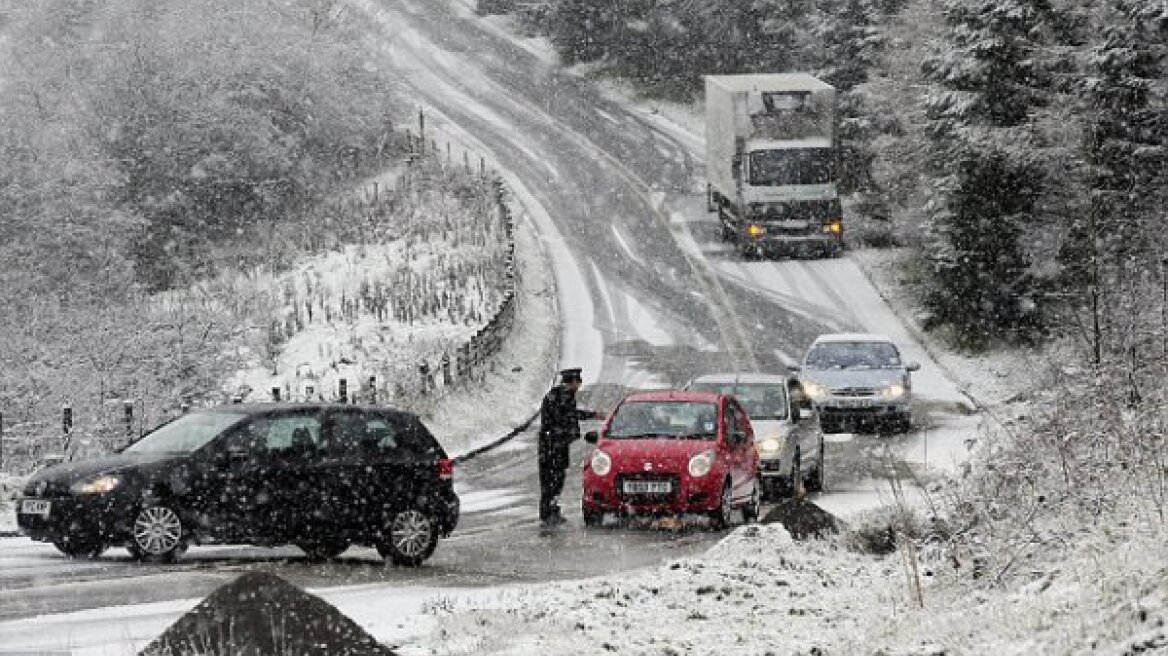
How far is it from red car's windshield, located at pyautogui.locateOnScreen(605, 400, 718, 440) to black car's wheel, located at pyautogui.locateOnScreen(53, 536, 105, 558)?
671 cm

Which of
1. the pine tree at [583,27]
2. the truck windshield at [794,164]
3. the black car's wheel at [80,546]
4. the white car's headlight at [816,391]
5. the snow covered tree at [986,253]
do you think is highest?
the pine tree at [583,27]

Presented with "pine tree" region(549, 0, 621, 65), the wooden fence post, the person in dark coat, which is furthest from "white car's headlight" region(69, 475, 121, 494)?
"pine tree" region(549, 0, 621, 65)

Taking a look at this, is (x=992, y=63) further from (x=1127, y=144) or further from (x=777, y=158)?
(x=777, y=158)

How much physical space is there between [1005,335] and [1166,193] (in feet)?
17.7

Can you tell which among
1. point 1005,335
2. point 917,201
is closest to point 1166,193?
point 1005,335

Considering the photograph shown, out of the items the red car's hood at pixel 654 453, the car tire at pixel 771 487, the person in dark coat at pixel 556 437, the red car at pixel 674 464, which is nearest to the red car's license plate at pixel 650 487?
the red car at pixel 674 464

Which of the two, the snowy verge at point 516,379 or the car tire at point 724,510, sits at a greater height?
the snowy verge at point 516,379

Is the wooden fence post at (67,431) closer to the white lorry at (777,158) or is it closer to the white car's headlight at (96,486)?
the white car's headlight at (96,486)

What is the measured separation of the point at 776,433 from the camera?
25.3 meters

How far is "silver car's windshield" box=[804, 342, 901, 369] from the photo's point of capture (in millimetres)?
34844

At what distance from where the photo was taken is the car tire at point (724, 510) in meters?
21.5

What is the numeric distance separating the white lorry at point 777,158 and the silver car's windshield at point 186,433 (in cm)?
3168

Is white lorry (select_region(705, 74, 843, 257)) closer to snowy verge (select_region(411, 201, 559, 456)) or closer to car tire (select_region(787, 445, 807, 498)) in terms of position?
snowy verge (select_region(411, 201, 559, 456))

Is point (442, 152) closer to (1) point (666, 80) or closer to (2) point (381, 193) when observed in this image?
(2) point (381, 193)
